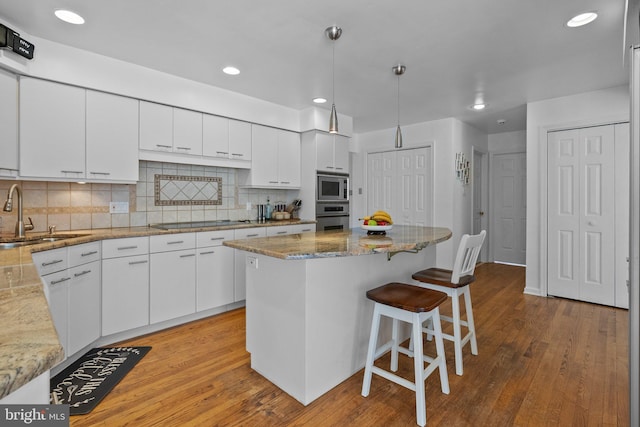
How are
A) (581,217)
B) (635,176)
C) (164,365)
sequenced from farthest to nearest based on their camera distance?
(581,217) < (164,365) < (635,176)

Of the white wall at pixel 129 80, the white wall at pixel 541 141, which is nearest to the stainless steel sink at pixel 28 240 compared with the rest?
the white wall at pixel 129 80

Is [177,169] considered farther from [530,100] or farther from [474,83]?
[530,100]

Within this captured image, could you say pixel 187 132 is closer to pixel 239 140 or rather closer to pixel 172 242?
pixel 239 140

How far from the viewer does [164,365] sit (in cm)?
234

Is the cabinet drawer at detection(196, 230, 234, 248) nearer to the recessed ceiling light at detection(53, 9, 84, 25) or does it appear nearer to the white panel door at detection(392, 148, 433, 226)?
the recessed ceiling light at detection(53, 9, 84, 25)

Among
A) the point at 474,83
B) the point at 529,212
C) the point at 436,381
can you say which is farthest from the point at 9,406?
the point at 529,212

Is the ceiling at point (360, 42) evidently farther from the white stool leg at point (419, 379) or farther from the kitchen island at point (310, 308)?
the white stool leg at point (419, 379)

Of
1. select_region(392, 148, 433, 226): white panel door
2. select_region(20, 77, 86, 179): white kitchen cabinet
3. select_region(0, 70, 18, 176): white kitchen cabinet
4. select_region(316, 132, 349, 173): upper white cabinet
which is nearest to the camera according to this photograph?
select_region(0, 70, 18, 176): white kitchen cabinet

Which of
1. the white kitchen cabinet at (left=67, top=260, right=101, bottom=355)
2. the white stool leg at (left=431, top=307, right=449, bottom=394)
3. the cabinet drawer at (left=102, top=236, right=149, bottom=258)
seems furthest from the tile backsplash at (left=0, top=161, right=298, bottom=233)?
the white stool leg at (left=431, top=307, right=449, bottom=394)

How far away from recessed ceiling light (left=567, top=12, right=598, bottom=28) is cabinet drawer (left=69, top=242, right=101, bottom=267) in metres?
3.80

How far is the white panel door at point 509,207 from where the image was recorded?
573cm

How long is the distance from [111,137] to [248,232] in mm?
1531

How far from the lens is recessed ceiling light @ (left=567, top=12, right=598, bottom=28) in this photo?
7.07 ft

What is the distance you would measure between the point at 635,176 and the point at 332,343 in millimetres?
1646
